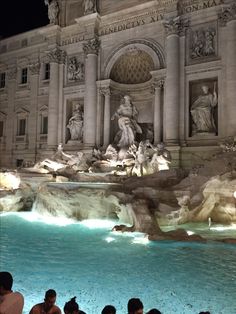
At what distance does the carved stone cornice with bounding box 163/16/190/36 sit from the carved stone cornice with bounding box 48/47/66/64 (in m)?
7.60

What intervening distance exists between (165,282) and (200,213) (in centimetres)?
578

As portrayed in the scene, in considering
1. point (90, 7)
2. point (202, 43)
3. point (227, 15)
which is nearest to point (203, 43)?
point (202, 43)

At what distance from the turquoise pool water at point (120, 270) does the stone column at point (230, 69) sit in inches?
342

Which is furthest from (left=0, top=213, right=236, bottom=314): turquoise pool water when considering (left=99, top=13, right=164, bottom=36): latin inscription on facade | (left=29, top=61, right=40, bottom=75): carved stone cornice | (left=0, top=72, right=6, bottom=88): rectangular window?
(left=0, top=72, right=6, bottom=88): rectangular window

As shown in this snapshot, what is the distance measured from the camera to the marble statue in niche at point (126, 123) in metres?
18.1

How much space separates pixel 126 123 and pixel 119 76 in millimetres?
3694

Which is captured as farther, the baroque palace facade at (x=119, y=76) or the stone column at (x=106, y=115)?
the stone column at (x=106, y=115)

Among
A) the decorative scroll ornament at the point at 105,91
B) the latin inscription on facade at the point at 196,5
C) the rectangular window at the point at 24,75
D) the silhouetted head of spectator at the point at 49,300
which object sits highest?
the latin inscription on facade at the point at 196,5

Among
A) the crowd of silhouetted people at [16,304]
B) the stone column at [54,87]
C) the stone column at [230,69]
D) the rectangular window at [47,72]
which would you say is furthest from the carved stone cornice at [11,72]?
the crowd of silhouetted people at [16,304]

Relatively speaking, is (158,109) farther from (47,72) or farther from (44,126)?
(47,72)

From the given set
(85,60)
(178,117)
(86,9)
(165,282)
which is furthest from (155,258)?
(86,9)

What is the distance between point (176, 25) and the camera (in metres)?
16.6

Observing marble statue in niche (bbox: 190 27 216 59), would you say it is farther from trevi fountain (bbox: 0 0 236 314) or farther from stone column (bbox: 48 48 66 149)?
stone column (bbox: 48 48 66 149)

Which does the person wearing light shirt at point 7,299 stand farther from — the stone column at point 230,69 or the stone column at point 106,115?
the stone column at point 106,115
